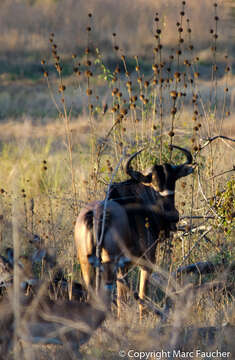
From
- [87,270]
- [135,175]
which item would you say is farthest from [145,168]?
[87,270]

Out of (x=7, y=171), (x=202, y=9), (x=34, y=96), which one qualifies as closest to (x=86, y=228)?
(x=7, y=171)

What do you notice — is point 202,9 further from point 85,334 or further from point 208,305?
point 85,334

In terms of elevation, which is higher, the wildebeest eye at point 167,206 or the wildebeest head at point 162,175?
the wildebeest head at point 162,175

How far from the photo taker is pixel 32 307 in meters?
3.06

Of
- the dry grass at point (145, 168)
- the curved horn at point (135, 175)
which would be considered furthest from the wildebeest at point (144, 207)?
the dry grass at point (145, 168)

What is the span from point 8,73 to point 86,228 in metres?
22.7

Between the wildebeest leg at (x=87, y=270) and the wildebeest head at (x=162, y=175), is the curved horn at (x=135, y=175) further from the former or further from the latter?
the wildebeest leg at (x=87, y=270)

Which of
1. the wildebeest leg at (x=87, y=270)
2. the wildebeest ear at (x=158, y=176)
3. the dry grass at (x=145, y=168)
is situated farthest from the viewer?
the wildebeest ear at (x=158, y=176)

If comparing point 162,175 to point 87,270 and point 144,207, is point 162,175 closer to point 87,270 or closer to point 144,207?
A: point 144,207

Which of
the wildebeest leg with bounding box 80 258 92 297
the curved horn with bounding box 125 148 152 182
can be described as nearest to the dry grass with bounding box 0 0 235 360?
the wildebeest leg with bounding box 80 258 92 297

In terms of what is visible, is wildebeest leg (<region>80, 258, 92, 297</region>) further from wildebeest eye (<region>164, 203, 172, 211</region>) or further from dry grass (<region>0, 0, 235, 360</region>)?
wildebeest eye (<region>164, 203, 172, 211</region>)

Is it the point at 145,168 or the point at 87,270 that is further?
the point at 145,168

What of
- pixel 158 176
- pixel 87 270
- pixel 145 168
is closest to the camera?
pixel 87 270

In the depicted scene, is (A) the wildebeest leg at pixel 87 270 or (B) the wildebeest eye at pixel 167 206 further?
(B) the wildebeest eye at pixel 167 206
